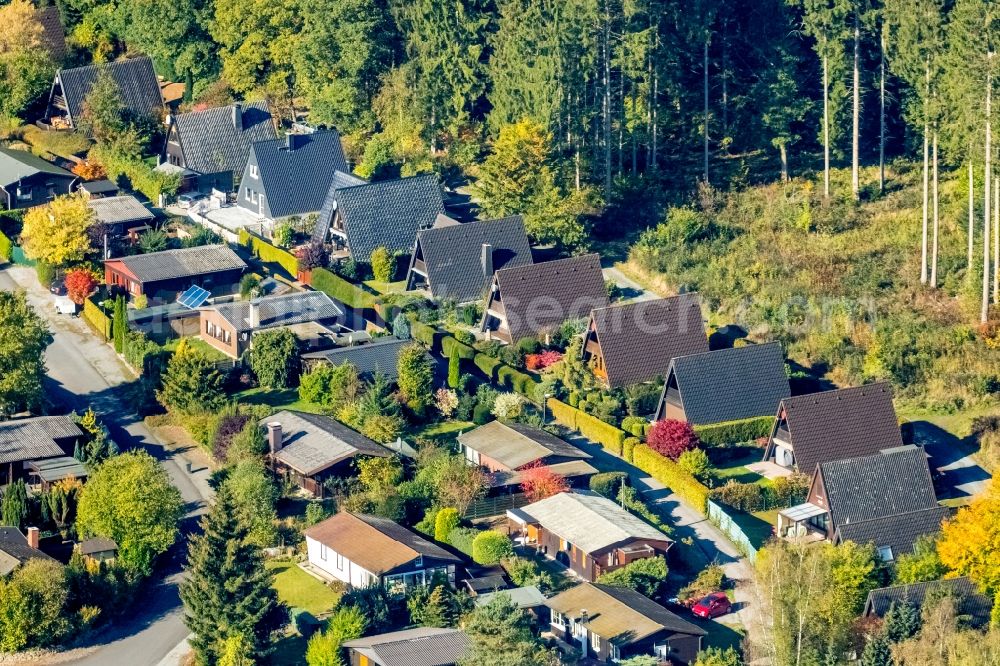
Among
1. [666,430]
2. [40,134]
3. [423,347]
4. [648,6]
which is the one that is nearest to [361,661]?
[666,430]

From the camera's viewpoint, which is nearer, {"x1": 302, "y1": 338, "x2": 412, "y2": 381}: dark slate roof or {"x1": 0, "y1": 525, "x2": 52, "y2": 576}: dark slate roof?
{"x1": 0, "y1": 525, "x2": 52, "y2": 576}: dark slate roof

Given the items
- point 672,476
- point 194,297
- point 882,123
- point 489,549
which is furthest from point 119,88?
point 489,549

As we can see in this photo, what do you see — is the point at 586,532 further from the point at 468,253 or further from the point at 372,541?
the point at 468,253

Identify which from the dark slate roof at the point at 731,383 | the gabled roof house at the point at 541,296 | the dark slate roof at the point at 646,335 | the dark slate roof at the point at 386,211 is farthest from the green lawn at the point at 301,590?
the dark slate roof at the point at 386,211

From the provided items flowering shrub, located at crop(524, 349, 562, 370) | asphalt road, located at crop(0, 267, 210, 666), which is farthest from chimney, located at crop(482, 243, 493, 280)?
asphalt road, located at crop(0, 267, 210, 666)

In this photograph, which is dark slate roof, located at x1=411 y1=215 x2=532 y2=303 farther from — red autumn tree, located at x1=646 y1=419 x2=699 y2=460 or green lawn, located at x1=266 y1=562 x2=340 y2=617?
green lawn, located at x1=266 y1=562 x2=340 y2=617
